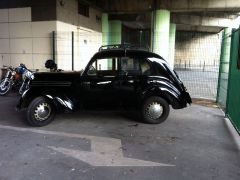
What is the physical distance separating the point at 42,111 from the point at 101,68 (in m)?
1.65

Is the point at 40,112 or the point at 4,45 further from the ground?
the point at 4,45

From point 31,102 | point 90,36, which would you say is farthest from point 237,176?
point 90,36

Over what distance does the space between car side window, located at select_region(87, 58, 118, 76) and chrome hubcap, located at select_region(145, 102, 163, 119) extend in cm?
112

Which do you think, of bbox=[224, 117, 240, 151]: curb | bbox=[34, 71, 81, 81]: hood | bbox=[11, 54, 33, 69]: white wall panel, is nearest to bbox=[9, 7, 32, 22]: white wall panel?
bbox=[11, 54, 33, 69]: white wall panel

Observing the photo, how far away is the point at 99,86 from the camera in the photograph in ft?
19.7

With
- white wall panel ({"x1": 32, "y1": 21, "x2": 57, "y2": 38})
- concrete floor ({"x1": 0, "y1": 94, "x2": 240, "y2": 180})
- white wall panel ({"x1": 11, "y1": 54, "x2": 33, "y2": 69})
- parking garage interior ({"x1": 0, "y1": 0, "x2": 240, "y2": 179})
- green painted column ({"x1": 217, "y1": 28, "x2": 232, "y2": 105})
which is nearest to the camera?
concrete floor ({"x1": 0, "y1": 94, "x2": 240, "y2": 180})

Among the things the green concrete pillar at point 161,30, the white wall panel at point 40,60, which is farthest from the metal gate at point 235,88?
the green concrete pillar at point 161,30

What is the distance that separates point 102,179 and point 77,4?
11282mm

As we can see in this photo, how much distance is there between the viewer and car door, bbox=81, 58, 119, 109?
5984 mm

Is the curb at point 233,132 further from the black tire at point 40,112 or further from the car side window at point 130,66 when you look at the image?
the black tire at point 40,112

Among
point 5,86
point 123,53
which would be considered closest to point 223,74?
point 123,53

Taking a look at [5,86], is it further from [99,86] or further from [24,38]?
[99,86]

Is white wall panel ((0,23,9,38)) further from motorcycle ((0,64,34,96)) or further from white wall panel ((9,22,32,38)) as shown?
motorcycle ((0,64,34,96))

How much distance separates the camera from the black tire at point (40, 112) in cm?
569
